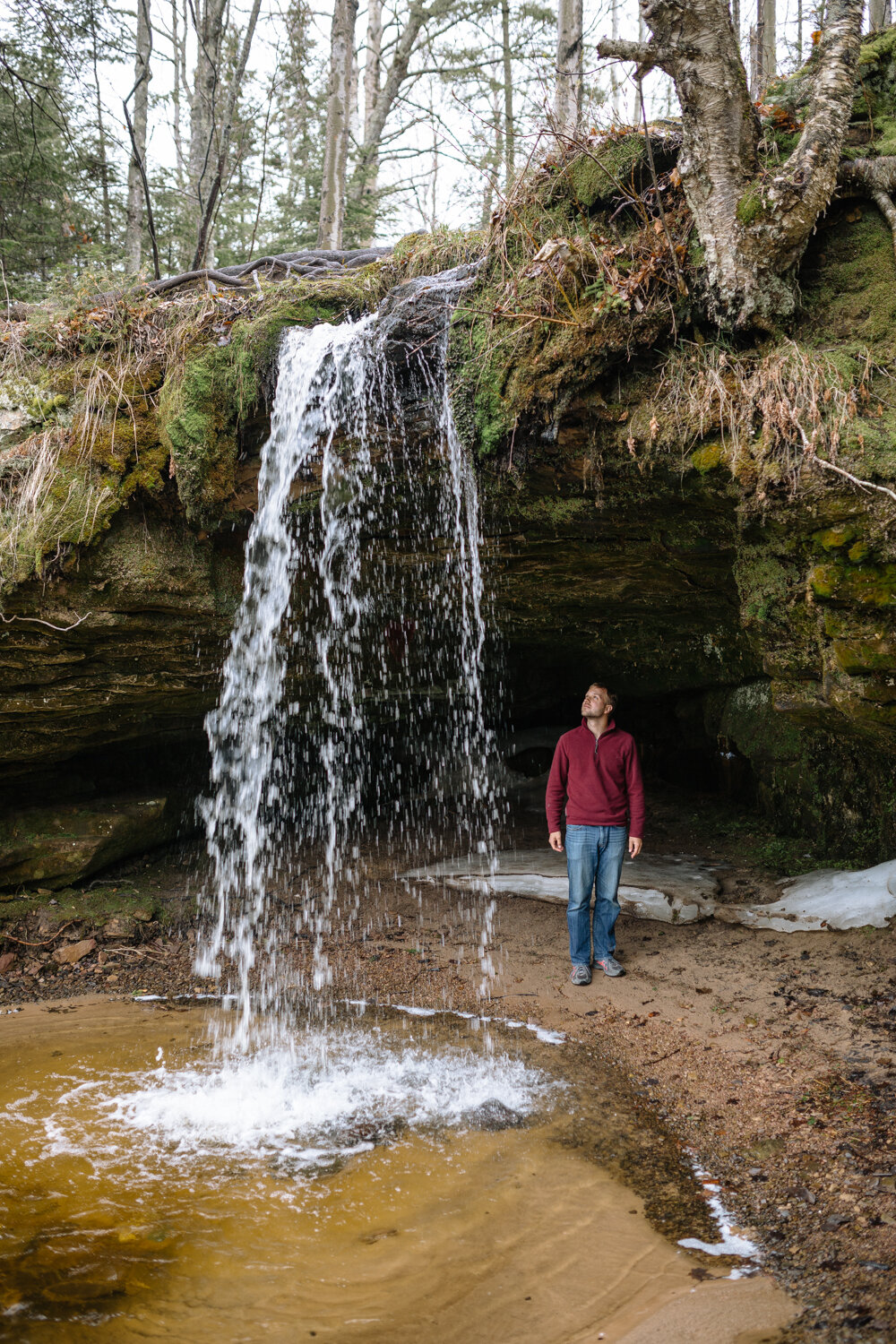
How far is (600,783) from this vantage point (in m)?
5.50

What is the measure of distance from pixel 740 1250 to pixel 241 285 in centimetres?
705

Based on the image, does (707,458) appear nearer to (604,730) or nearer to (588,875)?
(604,730)

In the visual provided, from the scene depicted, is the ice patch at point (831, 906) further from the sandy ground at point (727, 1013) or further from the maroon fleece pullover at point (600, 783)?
the maroon fleece pullover at point (600, 783)

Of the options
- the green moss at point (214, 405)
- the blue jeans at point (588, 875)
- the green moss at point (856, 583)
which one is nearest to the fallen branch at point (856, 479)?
the green moss at point (856, 583)

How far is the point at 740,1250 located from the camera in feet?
9.26

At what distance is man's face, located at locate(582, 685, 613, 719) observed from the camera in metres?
5.55

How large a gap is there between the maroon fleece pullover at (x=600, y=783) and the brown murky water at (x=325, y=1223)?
1.66 metres

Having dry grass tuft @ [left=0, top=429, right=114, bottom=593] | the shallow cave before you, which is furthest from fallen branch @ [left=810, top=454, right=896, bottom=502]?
dry grass tuft @ [left=0, top=429, right=114, bottom=593]

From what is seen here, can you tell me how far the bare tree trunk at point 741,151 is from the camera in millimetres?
4172

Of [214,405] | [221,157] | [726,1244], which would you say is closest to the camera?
[726,1244]

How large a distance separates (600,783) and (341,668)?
11.0 ft

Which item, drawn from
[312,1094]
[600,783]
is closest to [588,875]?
[600,783]

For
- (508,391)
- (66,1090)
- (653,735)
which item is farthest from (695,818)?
(66,1090)

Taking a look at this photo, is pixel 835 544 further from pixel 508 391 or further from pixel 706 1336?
pixel 706 1336
